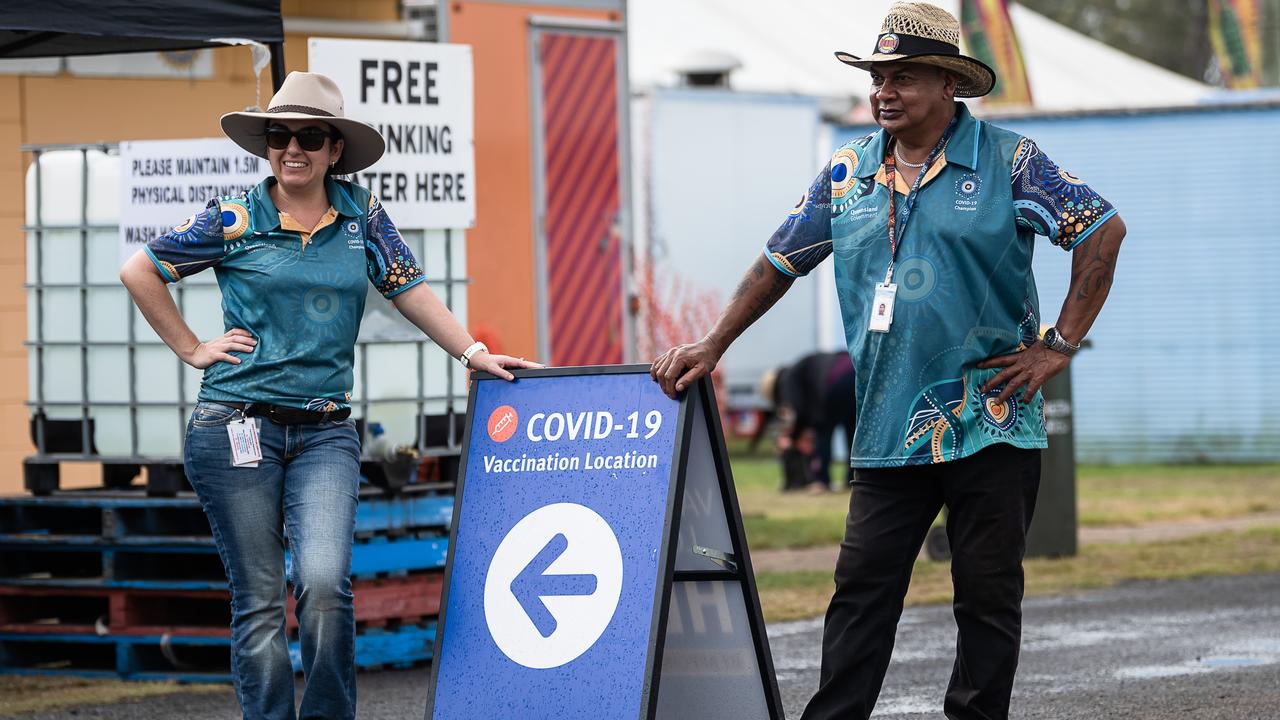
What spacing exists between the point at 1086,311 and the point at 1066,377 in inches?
284

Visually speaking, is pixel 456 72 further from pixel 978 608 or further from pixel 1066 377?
pixel 1066 377

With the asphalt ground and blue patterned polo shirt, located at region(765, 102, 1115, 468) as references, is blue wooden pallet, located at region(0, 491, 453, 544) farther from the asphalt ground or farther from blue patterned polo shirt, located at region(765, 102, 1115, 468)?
blue patterned polo shirt, located at region(765, 102, 1115, 468)

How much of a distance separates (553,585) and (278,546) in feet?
2.57

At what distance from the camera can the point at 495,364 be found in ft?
17.5

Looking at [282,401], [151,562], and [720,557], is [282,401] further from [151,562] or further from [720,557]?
[151,562]

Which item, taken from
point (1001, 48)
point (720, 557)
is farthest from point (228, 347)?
point (1001, 48)

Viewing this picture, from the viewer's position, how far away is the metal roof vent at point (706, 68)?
73.4 feet

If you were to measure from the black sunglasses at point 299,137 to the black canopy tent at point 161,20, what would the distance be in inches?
63.6

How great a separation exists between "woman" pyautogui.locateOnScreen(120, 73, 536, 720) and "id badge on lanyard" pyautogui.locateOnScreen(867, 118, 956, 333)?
149cm

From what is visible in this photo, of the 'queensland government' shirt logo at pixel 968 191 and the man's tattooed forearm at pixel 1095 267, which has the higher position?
the 'queensland government' shirt logo at pixel 968 191

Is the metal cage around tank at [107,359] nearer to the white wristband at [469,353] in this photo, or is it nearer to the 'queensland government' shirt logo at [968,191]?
the white wristband at [469,353]

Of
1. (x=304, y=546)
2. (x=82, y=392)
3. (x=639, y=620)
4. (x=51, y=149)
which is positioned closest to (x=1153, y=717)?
(x=639, y=620)

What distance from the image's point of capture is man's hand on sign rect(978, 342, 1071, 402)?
4652mm

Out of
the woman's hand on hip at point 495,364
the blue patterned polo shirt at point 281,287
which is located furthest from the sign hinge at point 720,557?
the blue patterned polo shirt at point 281,287
